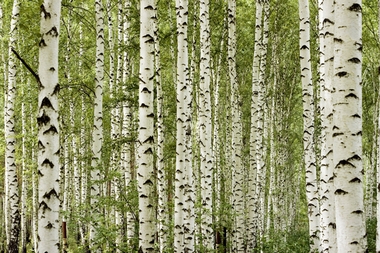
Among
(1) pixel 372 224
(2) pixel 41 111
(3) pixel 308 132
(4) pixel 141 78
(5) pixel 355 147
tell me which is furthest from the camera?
(1) pixel 372 224

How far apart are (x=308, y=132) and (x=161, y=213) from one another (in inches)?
140

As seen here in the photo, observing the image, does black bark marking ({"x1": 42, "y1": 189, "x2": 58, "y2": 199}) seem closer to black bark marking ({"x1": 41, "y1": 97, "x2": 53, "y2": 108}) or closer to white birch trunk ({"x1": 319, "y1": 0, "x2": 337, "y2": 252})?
black bark marking ({"x1": 41, "y1": 97, "x2": 53, "y2": 108})

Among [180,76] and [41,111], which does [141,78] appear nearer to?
[180,76]

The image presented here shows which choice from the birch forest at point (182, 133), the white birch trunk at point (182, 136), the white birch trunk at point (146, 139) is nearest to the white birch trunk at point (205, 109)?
the birch forest at point (182, 133)

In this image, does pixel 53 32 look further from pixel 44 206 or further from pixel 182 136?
pixel 182 136

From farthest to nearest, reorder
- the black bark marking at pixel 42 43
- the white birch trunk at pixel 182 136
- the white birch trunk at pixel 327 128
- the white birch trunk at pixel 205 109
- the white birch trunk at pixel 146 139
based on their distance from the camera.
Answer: the white birch trunk at pixel 205 109 < the white birch trunk at pixel 182 136 < the white birch trunk at pixel 146 139 < the white birch trunk at pixel 327 128 < the black bark marking at pixel 42 43

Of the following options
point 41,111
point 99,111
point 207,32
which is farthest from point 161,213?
point 41,111

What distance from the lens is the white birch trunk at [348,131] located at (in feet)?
10.7

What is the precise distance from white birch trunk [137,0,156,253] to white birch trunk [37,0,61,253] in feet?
6.41

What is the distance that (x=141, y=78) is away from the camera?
20.4ft

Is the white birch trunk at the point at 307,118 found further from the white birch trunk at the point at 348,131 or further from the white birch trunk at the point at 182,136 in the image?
the white birch trunk at the point at 348,131

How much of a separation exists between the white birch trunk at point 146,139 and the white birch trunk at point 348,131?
3.17 m

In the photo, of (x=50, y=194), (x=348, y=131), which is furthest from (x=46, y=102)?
(x=348, y=131)

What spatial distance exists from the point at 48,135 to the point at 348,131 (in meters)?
2.68
